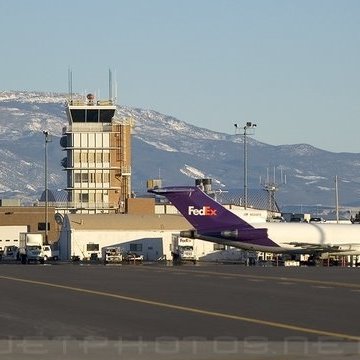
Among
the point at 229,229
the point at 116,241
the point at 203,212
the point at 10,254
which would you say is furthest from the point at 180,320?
the point at 10,254

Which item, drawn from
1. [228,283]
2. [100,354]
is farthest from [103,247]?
[100,354]

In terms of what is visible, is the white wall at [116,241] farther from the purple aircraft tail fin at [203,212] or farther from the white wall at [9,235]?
the white wall at [9,235]

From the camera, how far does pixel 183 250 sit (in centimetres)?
11406

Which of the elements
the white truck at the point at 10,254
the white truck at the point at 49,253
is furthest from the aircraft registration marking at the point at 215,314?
the white truck at the point at 10,254

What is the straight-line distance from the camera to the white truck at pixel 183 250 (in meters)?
112

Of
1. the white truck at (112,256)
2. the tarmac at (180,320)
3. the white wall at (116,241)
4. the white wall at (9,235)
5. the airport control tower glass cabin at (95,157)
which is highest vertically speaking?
the airport control tower glass cabin at (95,157)

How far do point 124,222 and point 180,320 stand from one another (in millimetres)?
99948

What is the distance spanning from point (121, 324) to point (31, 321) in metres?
2.43

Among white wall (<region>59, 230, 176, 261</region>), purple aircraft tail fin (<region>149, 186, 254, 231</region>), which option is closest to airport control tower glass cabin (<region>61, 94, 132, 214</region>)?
white wall (<region>59, 230, 176, 261</region>)

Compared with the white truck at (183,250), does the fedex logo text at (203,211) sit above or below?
above

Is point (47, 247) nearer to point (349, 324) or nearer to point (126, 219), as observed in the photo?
point (126, 219)

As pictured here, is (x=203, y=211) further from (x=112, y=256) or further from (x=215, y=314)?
(x=215, y=314)

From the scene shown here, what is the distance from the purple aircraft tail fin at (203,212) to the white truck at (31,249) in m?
13.7

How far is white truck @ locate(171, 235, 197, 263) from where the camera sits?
369 ft
